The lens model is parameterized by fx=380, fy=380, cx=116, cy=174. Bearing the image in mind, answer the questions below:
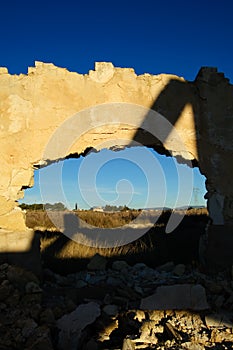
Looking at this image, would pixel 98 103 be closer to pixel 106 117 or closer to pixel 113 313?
pixel 106 117

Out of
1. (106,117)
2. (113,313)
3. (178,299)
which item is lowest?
(113,313)

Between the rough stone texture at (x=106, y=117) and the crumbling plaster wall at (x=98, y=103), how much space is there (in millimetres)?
13

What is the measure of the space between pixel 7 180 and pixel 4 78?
4.71 ft

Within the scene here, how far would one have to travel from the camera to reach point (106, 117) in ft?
18.5

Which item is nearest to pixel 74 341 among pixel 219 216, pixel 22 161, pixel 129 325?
pixel 129 325

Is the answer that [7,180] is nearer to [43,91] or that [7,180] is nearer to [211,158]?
[43,91]

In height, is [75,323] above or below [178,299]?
below

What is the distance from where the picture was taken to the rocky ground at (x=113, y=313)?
11.9 ft

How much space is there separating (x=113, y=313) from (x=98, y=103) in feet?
9.59

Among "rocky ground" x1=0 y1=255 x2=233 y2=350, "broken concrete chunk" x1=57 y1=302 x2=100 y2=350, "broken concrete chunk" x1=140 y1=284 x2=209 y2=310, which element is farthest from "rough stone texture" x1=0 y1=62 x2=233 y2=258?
"broken concrete chunk" x1=140 y1=284 x2=209 y2=310

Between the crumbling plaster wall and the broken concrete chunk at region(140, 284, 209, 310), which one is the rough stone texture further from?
the broken concrete chunk at region(140, 284, 209, 310)

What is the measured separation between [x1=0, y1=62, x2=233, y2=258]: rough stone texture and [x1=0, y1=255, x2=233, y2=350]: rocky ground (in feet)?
2.76

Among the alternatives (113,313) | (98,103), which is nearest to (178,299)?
(113,313)

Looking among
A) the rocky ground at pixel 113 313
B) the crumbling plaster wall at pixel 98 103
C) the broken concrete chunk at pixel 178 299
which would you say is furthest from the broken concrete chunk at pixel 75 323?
the crumbling plaster wall at pixel 98 103
